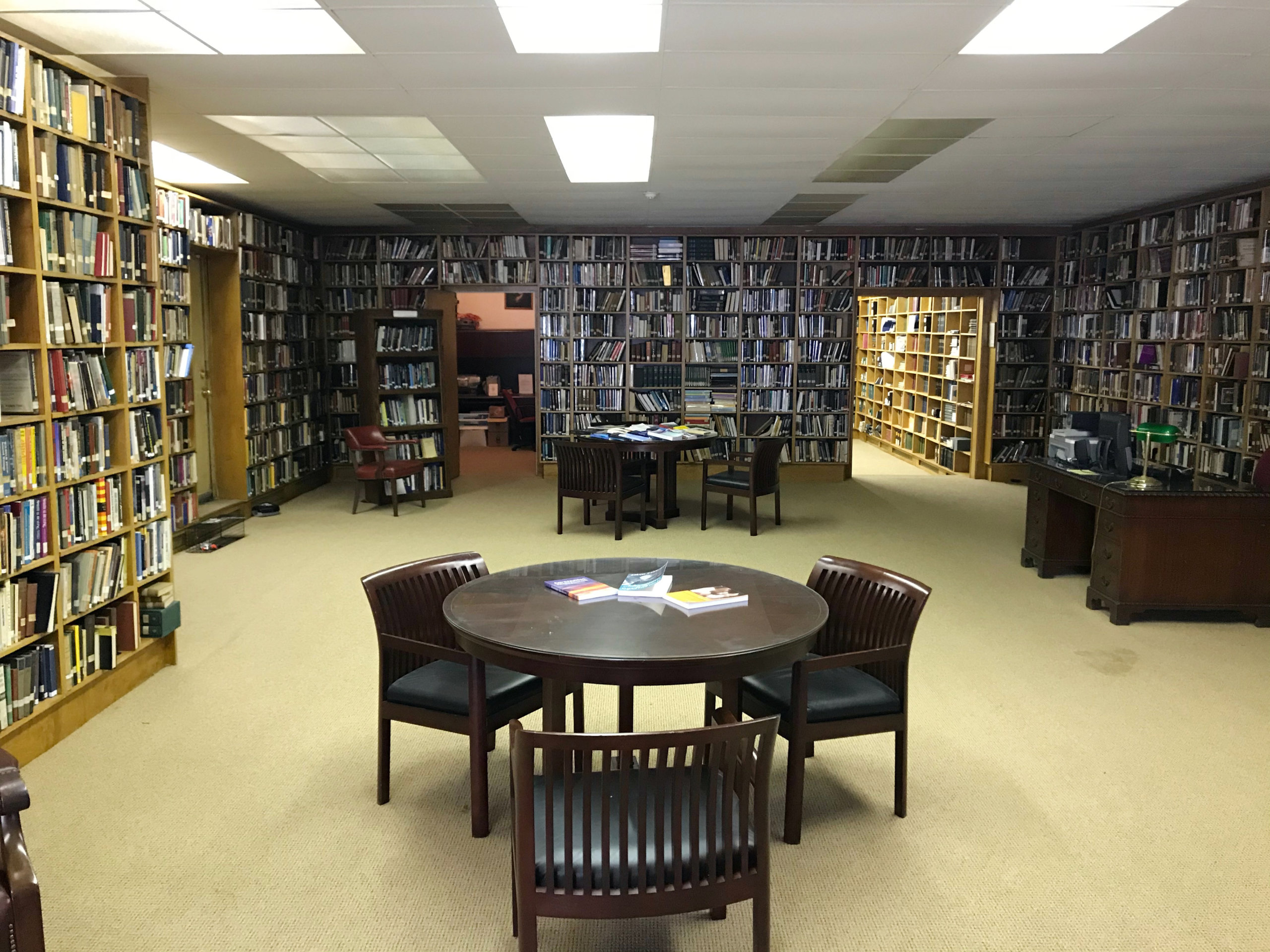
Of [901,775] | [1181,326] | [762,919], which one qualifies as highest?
[1181,326]

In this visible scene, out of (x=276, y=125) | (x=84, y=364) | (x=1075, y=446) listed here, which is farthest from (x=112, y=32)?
(x=1075, y=446)

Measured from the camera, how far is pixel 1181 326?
326 inches

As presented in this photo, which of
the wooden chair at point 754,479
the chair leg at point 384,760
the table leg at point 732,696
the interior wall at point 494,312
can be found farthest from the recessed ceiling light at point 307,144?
the interior wall at point 494,312

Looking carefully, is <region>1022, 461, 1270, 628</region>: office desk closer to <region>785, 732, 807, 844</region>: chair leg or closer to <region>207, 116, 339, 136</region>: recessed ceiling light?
<region>785, 732, 807, 844</region>: chair leg

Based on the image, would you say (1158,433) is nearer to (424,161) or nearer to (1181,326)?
(1181,326)

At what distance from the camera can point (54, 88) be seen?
12.1 feet

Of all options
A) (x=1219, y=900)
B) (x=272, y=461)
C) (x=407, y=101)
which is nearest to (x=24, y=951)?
(x=1219, y=900)

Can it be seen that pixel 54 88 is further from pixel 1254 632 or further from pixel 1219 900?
pixel 1254 632

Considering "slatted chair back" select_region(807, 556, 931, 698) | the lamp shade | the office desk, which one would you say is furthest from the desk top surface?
"slatted chair back" select_region(807, 556, 931, 698)

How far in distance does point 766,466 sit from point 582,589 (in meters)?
4.94

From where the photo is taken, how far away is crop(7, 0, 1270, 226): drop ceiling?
12.6 feet

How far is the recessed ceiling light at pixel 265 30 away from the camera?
3.79m

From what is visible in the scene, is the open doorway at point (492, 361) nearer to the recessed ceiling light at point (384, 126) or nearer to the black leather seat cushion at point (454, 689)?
the recessed ceiling light at point (384, 126)

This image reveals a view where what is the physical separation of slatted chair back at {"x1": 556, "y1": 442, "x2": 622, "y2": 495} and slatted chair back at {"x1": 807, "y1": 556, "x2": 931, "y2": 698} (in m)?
3.97
